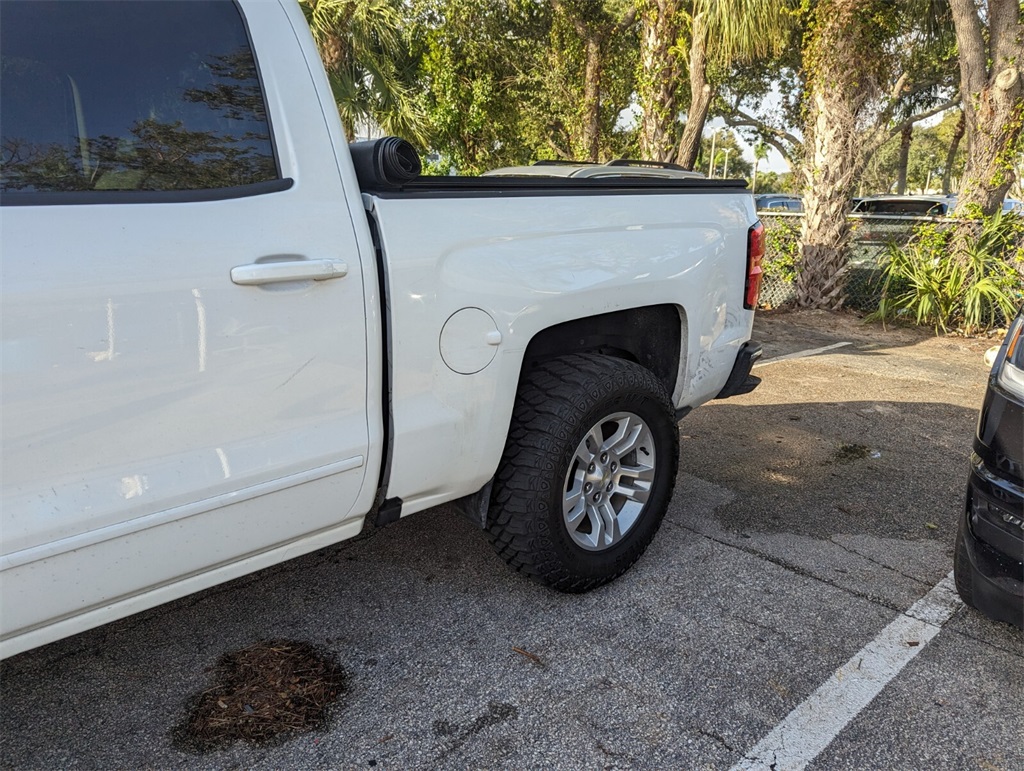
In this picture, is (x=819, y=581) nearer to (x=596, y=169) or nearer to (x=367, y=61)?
(x=596, y=169)

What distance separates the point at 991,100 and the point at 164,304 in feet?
29.8

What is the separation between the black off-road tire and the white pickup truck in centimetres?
1

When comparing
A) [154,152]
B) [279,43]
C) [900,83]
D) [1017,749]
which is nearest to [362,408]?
[154,152]

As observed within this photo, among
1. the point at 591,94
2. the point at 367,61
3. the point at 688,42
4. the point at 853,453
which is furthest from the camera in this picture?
the point at 591,94

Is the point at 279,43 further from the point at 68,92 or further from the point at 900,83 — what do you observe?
the point at 900,83

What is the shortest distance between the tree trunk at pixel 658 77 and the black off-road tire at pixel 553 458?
817cm

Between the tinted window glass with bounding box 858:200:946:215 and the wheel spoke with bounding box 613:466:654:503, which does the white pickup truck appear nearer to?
the wheel spoke with bounding box 613:466:654:503

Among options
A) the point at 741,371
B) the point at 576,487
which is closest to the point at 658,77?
the point at 741,371

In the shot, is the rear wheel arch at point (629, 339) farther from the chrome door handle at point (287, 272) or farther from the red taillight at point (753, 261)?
the chrome door handle at point (287, 272)

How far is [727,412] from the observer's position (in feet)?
17.6

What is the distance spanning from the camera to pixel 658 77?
9.90 m

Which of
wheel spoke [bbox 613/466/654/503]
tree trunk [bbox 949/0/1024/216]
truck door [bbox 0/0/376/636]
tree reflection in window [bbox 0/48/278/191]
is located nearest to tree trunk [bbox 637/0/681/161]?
tree trunk [bbox 949/0/1024/216]

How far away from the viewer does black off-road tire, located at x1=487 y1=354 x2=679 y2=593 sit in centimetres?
259

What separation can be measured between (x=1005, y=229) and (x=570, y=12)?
8104mm
